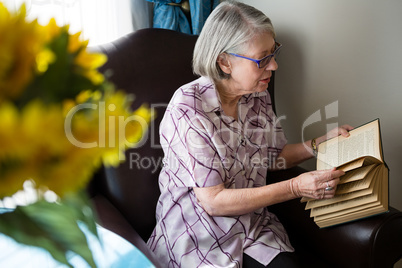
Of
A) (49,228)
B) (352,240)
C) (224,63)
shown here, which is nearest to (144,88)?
(224,63)

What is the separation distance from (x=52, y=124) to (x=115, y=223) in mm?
1047

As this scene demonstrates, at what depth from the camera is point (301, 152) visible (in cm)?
154

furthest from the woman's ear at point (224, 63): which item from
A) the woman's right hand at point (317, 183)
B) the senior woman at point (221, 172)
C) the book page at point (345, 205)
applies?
the book page at point (345, 205)

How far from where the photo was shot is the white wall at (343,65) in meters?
1.48

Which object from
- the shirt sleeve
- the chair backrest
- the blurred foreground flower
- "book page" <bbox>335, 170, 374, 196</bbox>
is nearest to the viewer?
the blurred foreground flower

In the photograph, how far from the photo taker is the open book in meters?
1.14

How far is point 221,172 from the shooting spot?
4.18 ft

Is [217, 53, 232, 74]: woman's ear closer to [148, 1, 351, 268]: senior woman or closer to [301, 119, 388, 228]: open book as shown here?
[148, 1, 351, 268]: senior woman

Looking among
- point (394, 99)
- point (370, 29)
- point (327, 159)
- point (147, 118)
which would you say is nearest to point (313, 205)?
point (327, 159)

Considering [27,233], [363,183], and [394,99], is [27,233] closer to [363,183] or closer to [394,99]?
[363,183]

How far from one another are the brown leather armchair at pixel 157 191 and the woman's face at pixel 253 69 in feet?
0.98

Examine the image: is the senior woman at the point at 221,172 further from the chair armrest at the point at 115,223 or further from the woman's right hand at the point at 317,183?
the chair armrest at the point at 115,223

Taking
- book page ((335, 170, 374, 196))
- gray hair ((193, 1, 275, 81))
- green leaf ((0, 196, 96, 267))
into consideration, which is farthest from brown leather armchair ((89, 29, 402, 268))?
green leaf ((0, 196, 96, 267))

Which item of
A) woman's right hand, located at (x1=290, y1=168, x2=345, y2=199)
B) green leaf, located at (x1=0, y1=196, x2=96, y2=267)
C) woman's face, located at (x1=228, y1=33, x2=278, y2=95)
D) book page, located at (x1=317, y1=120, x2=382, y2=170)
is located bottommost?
woman's right hand, located at (x1=290, y1=168, x2=345, y2=199)
